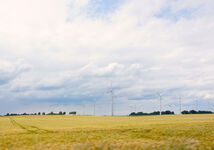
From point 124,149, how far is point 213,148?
7.40m

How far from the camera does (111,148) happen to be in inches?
692

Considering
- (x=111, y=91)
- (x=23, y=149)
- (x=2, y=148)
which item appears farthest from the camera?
(x=111, y=91)

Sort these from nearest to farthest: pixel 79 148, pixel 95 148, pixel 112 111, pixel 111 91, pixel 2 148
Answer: pixel 79 148
pixel 95 148
pixel 2 148
pixel 112 111
pixel 111 91

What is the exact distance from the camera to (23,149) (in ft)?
64.3

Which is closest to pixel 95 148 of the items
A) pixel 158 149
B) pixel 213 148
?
pixel 158 149

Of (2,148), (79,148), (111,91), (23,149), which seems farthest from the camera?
(111,91)

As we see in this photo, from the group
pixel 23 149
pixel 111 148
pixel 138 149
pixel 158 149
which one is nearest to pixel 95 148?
pixel 111 148

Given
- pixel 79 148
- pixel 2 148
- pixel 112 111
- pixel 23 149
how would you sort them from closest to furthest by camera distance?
pixel 79 148 < pixel 23 149 < pixel 2 148 < pixel 112 111

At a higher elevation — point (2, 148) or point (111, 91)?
point (111, 91)

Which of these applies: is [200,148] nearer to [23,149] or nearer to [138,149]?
[138,149]

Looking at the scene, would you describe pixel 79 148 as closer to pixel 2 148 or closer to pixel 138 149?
pixel 138 149

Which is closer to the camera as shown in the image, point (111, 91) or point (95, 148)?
point (95, 148)

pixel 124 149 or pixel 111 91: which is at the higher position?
pixel 111 91

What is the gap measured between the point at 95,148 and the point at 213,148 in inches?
366
